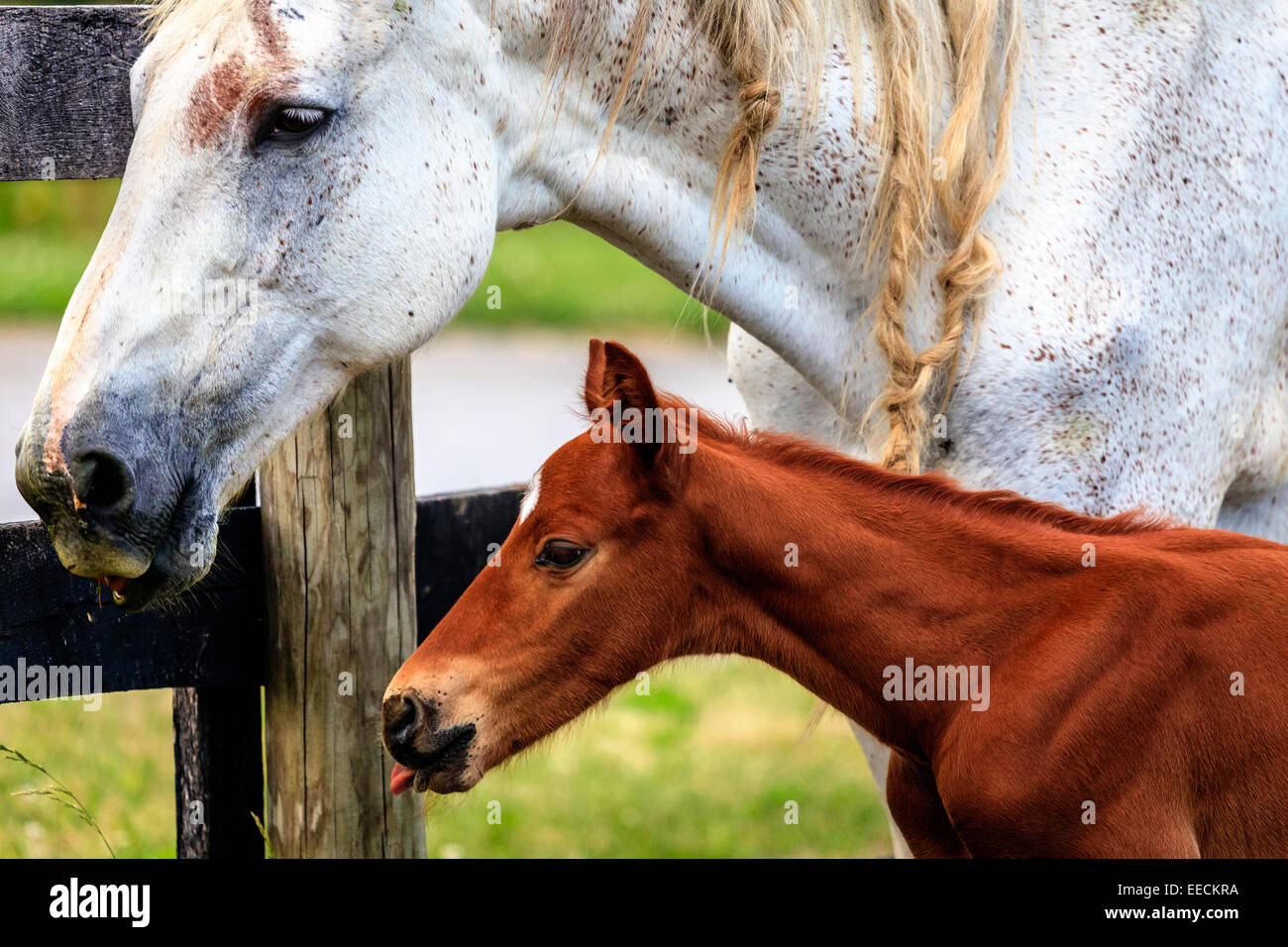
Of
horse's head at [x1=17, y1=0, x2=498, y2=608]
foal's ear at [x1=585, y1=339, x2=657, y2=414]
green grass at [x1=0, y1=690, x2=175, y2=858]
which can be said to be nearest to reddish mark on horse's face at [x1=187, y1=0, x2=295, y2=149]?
horse's head at [x1=17, y1=0, x2=498, y2=608]

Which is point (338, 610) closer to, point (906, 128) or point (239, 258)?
point (239, 258)

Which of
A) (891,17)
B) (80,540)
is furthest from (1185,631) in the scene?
(80,540)

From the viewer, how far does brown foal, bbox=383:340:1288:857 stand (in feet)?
6.94

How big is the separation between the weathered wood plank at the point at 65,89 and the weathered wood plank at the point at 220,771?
119 cm

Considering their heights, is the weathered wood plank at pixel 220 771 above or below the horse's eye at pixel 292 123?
below

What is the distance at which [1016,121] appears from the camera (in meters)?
2.63

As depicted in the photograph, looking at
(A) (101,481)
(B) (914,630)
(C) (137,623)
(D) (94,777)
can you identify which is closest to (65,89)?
(A) (101,481)

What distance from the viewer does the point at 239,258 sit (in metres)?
2.09

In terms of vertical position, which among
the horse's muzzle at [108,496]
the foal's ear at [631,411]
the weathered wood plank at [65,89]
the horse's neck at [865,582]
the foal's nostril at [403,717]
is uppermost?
the weathered wood plank at [65,89]

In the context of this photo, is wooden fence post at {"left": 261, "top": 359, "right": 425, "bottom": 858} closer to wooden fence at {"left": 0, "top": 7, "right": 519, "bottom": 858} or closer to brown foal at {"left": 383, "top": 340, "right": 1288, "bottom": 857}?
wooden fence at {"left": 0, "top": 7, "right": 519, "bottom": 858}

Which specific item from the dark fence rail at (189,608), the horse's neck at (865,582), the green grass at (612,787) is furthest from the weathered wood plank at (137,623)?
the green grass at (612,787)

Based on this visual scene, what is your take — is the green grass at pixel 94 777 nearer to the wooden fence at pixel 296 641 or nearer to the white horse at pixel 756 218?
the wooden fence at pixel 296 641

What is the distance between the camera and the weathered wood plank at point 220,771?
300 cm
